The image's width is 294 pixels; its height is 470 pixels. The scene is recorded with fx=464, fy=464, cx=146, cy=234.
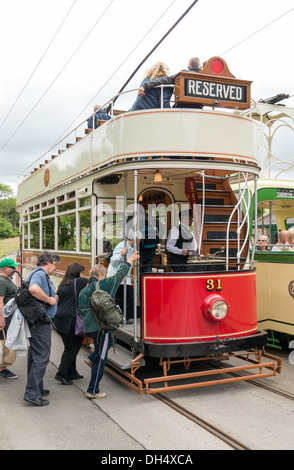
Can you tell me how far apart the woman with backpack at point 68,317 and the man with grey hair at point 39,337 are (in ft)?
1.72

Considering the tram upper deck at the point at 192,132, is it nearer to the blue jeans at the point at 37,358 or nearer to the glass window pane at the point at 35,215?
the blue jeans at the point at 37,358

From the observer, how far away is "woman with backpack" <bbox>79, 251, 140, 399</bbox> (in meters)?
5.34

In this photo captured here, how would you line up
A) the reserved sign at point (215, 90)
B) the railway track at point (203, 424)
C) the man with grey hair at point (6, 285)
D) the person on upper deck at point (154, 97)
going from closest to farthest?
the railway track at point (203, 424)
the reserved sign at point (215, 90)
the man with grey hair at point (6, 285)
the person on upper deck at point (154, 97)

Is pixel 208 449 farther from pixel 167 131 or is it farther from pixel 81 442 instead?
pixel 167 131

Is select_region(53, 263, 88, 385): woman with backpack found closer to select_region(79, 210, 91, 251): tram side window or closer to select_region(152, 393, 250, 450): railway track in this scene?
select_region(152, 393, 250, 450): railway track

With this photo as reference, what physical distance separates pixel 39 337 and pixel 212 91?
3.77 metres

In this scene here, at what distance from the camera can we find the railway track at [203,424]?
4.12m

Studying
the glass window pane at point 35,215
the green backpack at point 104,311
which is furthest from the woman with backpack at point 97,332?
the glass window pane at point 35,215

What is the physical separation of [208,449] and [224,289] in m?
2.13

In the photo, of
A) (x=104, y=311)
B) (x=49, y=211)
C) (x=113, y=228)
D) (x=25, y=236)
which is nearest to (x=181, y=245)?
(x=113, y=228)

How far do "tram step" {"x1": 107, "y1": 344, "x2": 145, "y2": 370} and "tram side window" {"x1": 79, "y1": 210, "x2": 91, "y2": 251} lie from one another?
76.6 inches

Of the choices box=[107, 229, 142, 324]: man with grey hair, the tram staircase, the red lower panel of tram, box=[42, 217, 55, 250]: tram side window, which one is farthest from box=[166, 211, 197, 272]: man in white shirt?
box=[42, 217, 55, 250]: tram side window

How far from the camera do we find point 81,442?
417 cm
